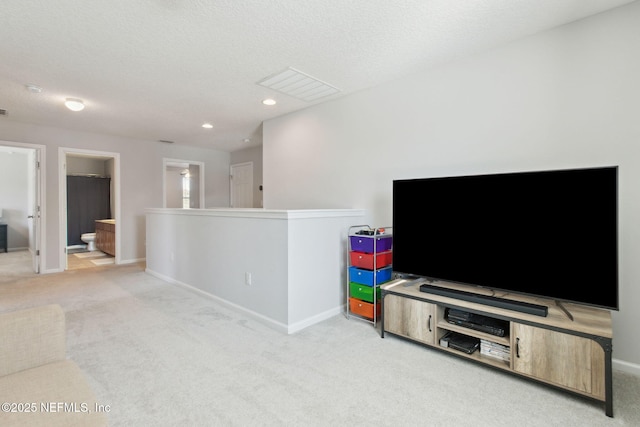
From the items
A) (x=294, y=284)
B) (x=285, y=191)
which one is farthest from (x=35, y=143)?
(x=294, y=284)

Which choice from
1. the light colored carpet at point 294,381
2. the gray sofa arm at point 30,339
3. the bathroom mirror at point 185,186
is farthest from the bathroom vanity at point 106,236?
Result: the gray sofa arm at point 30,339

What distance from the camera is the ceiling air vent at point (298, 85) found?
10.1ft

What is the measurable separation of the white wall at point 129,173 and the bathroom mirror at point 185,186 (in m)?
0.16

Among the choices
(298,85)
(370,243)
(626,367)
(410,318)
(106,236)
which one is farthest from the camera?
(106,236)

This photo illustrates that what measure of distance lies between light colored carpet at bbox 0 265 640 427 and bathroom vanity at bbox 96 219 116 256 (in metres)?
3.72

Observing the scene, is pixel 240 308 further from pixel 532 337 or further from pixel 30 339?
pixel 532 337

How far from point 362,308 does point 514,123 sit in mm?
2100

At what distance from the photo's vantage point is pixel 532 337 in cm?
187

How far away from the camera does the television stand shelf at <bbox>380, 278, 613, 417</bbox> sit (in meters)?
1.66

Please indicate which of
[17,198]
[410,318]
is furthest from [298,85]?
[17,198]

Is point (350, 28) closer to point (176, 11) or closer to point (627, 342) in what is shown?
point (176, 11)

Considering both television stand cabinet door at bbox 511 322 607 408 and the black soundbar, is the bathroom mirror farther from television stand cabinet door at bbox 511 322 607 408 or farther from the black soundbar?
television stand cabinet door at bbox 511 322 607 408

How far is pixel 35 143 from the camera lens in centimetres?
489

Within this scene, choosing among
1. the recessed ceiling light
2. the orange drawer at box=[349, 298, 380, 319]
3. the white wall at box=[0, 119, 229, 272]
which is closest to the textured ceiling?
the recessed ceiling light
